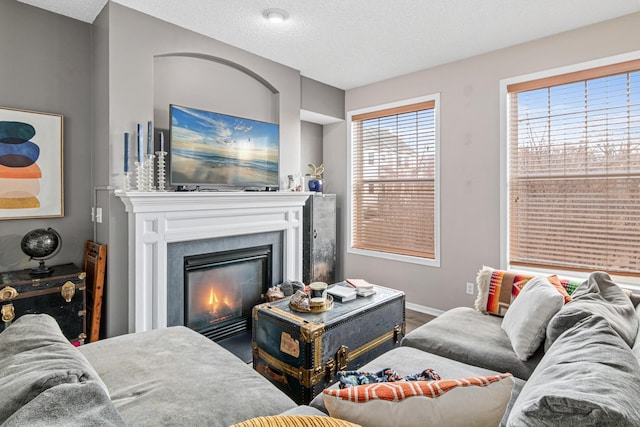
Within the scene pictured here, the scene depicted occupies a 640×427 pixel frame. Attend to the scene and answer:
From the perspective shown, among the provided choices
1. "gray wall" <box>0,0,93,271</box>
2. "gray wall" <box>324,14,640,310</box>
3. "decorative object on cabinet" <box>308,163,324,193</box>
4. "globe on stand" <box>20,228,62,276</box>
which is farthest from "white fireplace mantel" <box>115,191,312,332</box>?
"gray wall" <box>324,14,640,310</box>

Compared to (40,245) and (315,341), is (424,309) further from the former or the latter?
(40,245)

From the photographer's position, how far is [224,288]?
3.29 m

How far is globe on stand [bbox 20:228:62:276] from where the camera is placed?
2473mm

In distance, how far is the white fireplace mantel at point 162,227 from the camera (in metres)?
2.64

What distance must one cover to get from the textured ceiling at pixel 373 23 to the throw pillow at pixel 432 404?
2.58m

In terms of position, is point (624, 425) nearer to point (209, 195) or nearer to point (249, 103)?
point (209, 195)

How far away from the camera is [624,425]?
0.74 metres

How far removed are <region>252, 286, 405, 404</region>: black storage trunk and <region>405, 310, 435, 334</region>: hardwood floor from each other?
1.02 meters

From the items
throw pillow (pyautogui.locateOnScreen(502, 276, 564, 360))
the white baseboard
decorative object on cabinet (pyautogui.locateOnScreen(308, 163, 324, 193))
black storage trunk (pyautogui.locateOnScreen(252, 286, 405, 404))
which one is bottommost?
the white baseboard

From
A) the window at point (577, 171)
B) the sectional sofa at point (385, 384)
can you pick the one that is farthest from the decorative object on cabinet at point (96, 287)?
the window at point (577, 171)

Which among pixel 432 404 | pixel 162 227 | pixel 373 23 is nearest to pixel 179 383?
pixel 432 404

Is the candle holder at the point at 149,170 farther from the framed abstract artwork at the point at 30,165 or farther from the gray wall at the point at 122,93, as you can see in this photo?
the framed abstract artwork at the point at 30,165

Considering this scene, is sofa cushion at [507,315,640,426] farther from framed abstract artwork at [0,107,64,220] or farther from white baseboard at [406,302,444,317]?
framed abstract artwork at [0,107,64,220]

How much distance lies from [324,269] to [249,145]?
5.84ft
